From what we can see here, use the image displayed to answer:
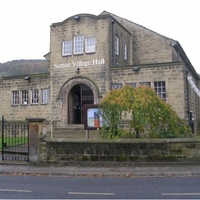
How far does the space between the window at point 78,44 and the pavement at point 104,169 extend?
1335cm

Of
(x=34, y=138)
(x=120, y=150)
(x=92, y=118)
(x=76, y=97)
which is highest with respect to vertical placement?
(x=76, y=97)

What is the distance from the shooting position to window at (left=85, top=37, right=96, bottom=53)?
25016 millimetres

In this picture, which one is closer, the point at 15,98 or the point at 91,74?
the point at 91,74

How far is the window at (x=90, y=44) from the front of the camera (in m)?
25.0

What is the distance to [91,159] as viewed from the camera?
1333cm

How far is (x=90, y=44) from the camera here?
2514 centimetres

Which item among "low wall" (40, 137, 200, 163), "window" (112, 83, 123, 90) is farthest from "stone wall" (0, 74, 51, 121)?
"low wall" (40, 137, 200, 163)

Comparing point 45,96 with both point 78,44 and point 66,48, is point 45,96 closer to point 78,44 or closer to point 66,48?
point 66,48

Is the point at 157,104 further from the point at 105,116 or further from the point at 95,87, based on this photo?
the point at 95,87

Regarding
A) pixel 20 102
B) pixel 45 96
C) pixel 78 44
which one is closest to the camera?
pixel 78 44

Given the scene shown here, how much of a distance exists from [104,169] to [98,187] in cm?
317

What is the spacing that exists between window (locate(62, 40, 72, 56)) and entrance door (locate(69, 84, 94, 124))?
2.84 meters

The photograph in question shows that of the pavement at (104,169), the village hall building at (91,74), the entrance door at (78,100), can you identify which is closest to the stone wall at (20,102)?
the village hall building at (91,74)

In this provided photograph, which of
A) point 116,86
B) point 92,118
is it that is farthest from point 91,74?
point 92,118
